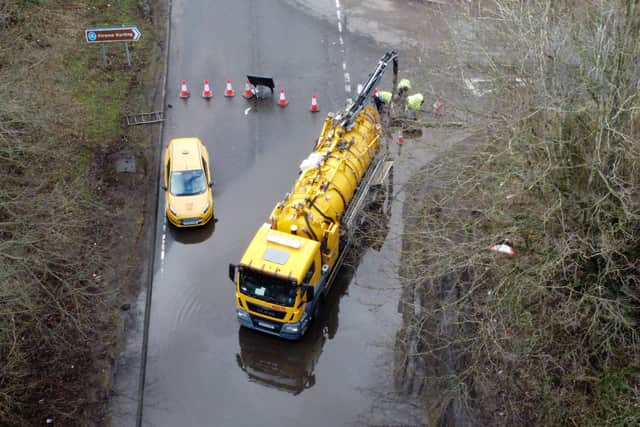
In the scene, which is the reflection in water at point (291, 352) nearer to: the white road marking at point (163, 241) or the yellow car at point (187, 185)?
the white road marking at point (163, 241)

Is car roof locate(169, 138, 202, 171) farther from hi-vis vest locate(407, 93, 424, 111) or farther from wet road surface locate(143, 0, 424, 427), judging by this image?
hi-vis vest locate(407, 93, 424, 111)

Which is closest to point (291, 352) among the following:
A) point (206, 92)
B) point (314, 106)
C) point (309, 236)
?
point (309, 236)

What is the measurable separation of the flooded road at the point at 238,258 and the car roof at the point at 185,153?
1.35 metres

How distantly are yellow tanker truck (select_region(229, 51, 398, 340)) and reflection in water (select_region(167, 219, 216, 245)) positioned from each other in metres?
2.96

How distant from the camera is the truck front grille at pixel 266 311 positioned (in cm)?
1606

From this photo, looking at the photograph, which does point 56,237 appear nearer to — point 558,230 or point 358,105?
point 358,105

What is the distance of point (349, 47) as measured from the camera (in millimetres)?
28203

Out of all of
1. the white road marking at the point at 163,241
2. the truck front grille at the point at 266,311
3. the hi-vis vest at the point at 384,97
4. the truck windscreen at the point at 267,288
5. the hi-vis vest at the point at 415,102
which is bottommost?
the white road marking at the point at 163,241

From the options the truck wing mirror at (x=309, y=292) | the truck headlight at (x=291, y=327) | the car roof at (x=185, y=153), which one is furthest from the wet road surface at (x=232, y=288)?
the truck wing mirror at (x=309, y=292)

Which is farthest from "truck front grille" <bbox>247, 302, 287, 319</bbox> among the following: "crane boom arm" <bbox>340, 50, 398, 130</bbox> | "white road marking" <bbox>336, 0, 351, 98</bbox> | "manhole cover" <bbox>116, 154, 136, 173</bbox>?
"white road marking" <bbox>336, 0, 351, 98</bbox>

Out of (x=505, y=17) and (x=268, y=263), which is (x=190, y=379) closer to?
(x=268, y=263)

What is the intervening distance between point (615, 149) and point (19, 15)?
23593mm

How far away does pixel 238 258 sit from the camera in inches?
762

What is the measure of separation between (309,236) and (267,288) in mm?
1766
